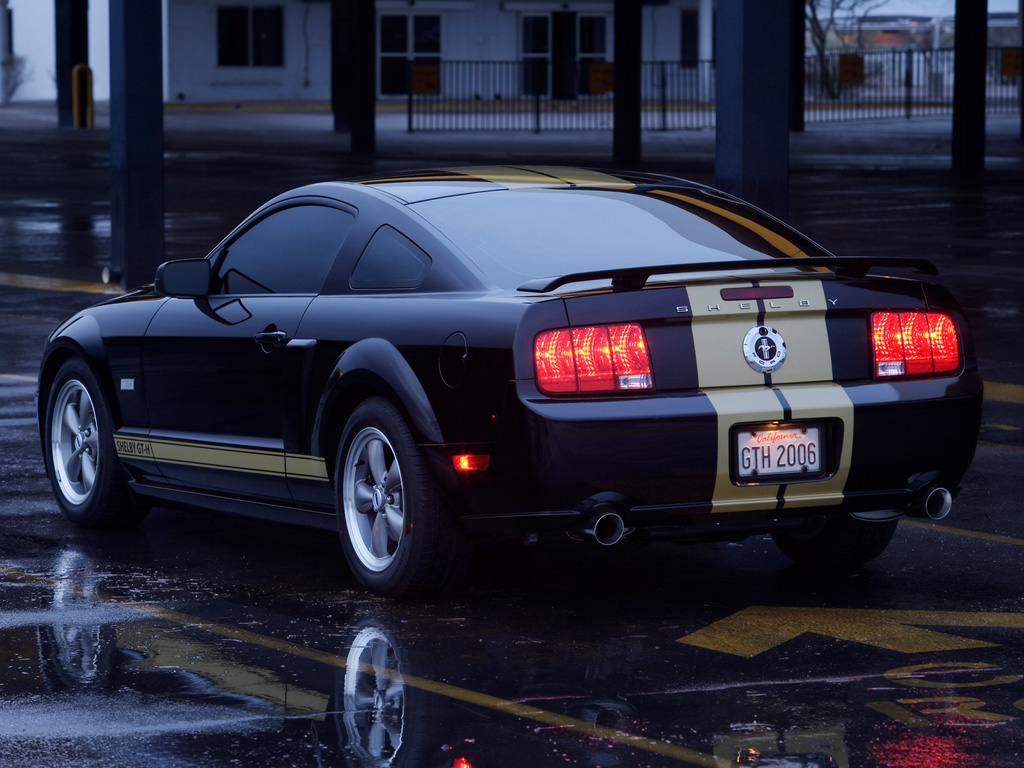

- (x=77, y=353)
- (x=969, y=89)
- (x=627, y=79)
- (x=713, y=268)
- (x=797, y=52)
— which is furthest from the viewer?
(x=797, y=52)

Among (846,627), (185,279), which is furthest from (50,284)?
(846,627)

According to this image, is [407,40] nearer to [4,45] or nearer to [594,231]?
[4,45]

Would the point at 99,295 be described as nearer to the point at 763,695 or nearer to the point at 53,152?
the point at 763,695

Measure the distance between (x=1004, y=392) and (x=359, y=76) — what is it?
100.0ft

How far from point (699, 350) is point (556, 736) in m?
1.59

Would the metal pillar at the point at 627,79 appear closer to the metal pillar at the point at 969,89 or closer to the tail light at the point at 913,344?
the metal pillar at the point at 969,89

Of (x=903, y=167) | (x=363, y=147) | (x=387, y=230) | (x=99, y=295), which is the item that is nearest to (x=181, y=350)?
(x=387, y=230)

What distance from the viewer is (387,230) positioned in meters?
6.68

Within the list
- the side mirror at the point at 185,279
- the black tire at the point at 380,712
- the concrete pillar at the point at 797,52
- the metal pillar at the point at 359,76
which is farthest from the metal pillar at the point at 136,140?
the concrete pillar at the point at 797,52

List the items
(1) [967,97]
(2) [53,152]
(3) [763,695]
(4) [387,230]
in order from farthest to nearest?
(2) [53,152] < (1) [967,97] < (4) [387,230] < (3) [763,695]

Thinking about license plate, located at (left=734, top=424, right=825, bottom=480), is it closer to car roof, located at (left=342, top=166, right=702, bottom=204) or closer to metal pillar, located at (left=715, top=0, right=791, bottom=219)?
car roof, located at (left=342, top=166, right=702, bottom=204)

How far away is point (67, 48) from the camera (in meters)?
50.5

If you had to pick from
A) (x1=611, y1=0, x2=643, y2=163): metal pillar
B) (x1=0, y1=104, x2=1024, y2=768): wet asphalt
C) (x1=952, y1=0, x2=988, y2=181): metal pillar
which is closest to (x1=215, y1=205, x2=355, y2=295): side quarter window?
(x1=0, y1=104, x2=1024, y2=768): wet asphalt

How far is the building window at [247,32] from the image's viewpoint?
64.5 metres
